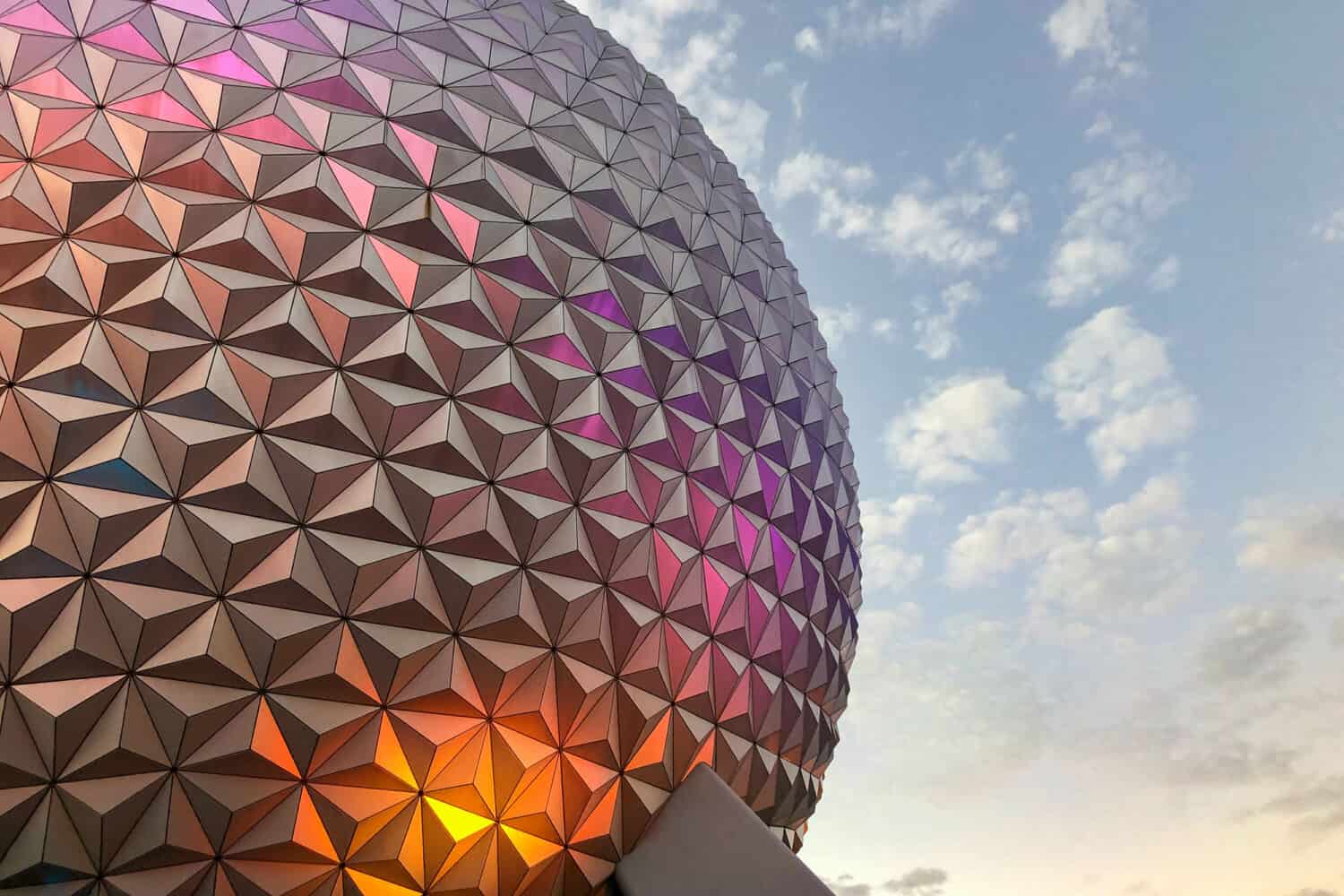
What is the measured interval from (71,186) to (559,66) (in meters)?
6.78

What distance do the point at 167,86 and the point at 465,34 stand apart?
161 inches

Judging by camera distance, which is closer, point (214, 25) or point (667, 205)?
point (214, 25)

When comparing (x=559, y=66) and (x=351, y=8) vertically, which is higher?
(x=559, y=66)

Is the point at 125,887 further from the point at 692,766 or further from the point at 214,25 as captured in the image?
the point at 214,25

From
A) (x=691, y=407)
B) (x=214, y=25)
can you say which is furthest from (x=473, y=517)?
(x=214, y=25)

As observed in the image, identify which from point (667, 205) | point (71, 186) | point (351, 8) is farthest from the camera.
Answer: point (667, 205)

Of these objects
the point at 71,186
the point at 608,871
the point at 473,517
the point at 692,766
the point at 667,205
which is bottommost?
the point at 608,871

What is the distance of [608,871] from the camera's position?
912 cm

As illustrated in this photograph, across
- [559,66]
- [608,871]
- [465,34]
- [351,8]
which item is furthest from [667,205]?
[608,871]

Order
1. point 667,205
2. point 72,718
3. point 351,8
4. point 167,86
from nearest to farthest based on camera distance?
point 72,718
point 167,86
point 351,8
point 667,205

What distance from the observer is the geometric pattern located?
7305 mm

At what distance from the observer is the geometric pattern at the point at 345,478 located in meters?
7.30

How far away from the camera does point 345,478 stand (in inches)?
319

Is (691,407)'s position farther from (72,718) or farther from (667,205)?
(72,718)
